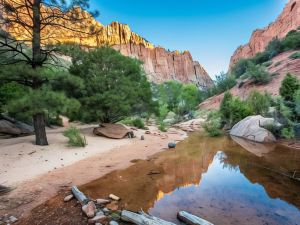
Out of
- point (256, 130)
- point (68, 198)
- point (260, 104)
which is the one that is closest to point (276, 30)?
point (260, 104)

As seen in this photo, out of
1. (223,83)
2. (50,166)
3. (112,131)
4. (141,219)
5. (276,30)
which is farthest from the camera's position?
(276,30)

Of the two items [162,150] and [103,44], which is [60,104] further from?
[103,44]

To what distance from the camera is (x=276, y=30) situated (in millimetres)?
58812

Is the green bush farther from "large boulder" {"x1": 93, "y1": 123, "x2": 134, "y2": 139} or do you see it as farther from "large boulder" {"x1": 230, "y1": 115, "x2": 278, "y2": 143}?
"large boulder" {"x1": 230, "y1": 115, "x2": 278, "y2": 143}

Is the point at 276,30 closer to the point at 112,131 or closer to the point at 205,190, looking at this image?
the point at 112,131

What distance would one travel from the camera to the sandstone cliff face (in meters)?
51.1

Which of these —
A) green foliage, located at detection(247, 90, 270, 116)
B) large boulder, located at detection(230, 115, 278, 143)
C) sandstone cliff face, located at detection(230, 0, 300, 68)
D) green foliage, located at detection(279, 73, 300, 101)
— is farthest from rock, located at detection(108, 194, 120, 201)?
sandstone cliff face, located at detection(230, 0, 300, 68)

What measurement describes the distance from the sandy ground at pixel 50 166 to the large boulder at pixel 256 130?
5894 millimetres

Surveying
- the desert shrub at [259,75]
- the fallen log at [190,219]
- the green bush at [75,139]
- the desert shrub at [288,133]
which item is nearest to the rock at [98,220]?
the fallen log at [190,219]

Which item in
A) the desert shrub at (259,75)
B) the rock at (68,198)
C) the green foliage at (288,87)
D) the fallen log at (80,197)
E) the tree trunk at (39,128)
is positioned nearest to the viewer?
the fallen log at (80,197)

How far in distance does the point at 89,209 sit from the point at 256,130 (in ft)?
37.2

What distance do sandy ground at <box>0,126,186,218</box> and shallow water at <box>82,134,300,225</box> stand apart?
75 cm

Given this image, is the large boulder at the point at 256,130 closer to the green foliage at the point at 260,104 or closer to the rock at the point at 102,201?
the green foliage at the point at 260,104

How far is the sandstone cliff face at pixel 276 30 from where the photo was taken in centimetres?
5112
